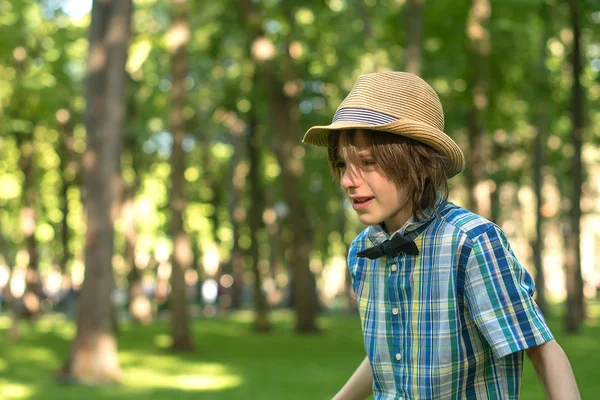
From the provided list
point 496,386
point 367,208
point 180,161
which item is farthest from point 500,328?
point 180,161

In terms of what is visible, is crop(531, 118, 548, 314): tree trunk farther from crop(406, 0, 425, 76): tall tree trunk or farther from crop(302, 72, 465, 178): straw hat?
crop(302, 72, 465, 178): straw hat

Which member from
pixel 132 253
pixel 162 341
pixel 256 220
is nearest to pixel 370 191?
pixel 162 341

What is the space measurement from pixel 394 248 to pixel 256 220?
25979 millimetres

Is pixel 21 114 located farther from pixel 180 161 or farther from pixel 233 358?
pixel 233 358

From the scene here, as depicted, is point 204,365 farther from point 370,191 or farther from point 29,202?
point 370,191

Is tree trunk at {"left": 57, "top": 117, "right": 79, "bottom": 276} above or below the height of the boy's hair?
above

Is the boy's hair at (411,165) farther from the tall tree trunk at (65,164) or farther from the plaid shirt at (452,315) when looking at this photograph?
the tall tree trunk at (65,164)

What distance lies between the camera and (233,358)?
19391 millimetres

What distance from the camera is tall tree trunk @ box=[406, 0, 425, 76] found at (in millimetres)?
16344

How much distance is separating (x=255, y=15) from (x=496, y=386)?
65.9ft

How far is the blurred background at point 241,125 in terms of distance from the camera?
15.2 metres

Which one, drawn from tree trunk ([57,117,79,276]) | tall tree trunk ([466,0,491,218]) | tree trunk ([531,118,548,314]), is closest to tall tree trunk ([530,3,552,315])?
tree trunk ([531,118,548,314])

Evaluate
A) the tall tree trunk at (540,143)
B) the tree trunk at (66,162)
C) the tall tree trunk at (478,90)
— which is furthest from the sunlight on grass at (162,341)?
the tall tree trunk at (540,143)

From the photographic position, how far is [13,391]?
13867 mm
